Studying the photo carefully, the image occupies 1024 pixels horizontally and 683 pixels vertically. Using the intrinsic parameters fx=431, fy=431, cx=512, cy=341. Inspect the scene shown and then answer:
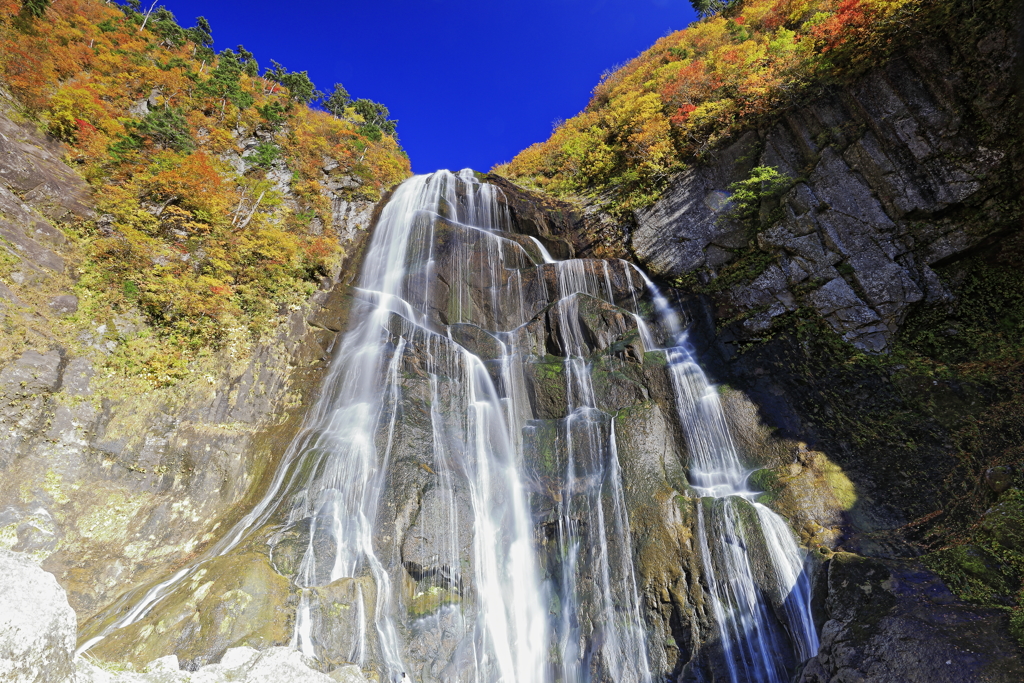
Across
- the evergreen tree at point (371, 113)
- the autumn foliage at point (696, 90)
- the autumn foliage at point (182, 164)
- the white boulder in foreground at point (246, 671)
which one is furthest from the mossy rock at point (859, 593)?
the evergreen tree at point (371, 113)

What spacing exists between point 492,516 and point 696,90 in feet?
58.6

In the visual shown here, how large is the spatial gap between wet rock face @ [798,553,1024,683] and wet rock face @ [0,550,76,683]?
826 centimetres

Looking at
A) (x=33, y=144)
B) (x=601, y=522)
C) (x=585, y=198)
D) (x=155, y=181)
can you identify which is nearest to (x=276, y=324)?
(x=155, y=181)

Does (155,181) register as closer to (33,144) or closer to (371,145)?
(33,144)

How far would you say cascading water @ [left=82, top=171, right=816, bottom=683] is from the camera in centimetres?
721

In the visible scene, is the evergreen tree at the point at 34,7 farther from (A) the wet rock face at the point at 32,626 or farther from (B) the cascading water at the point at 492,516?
(A) the wet rock face at the point at 32,626

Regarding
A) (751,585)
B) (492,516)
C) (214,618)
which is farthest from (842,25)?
(214,618)

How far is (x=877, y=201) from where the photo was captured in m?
11.6

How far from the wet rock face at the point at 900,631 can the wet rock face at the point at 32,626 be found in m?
8.26

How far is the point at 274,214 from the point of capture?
16.1m

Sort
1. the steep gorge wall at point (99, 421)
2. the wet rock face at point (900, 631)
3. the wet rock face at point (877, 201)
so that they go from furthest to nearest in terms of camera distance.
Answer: the wet rock face at point (877, 201) → the steep gorge wall at point (99, 421) → the wet rock face at point (900, 631)

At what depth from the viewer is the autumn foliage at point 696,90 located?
13.4 metres

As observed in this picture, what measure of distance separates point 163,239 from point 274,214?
4769mm

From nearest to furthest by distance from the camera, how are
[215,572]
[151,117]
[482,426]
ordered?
[215,572]
[482,426]
[151,117]
